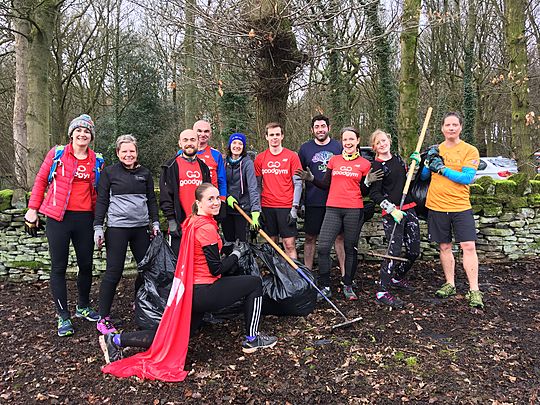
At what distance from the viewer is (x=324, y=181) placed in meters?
4.69

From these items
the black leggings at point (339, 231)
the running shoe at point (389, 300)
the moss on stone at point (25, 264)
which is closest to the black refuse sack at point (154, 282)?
the black leggings at point (339, 231)

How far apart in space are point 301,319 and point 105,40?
50.8 ft

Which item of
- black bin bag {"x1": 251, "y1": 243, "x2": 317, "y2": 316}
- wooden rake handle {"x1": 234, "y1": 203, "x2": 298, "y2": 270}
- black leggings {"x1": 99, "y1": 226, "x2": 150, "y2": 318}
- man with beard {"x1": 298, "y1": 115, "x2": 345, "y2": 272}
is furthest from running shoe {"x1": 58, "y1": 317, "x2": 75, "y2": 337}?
man with beard {"x1": 298, "y1": 115, "x2": 345, "y2": 272}

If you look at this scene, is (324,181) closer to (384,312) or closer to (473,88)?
(384,312)

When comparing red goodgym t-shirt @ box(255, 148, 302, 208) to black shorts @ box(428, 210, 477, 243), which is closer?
black shorts @ box(428, 210, 477, 243)

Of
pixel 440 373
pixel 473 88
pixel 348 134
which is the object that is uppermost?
pixel 473 88

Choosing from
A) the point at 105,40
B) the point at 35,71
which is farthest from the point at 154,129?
the point at 35,71

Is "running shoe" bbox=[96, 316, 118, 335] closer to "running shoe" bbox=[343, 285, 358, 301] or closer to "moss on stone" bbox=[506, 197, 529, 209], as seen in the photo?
"running shoe" bbox=[343, 285, 358, 301]

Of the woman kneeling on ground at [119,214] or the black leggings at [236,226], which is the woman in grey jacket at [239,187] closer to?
the black leggings at [236,226]

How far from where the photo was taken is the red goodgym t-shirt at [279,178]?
187 inches

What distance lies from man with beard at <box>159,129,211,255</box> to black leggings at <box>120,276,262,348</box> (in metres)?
0.94

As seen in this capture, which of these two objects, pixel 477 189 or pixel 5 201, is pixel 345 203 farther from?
pixel 5 201

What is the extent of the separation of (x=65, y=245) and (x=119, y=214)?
0.59 m

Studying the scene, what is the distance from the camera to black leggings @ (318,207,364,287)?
447 centimetres
